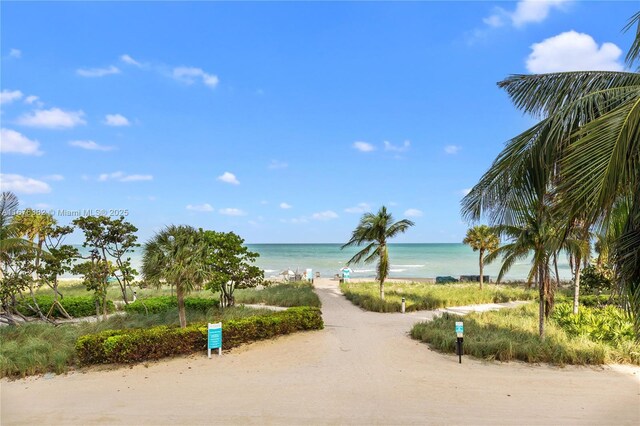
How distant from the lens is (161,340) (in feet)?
31.2

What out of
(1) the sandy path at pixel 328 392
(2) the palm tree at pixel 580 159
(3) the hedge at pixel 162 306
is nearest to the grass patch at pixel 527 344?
(1) the sandy path at pixel 328 392

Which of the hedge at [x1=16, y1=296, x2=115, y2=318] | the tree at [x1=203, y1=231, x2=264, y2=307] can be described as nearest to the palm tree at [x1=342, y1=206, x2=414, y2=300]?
the tree at [x1=203, y1=231, x2=264, y2=307]

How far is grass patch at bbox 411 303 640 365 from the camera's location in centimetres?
926

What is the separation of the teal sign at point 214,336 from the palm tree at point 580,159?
26.2ft

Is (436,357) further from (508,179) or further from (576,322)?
(508,179)

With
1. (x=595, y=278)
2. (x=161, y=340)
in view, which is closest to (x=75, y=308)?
(x=161, y=340)

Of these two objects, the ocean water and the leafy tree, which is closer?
the leafy tree

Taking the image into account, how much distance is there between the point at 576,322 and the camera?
1256 centimetres

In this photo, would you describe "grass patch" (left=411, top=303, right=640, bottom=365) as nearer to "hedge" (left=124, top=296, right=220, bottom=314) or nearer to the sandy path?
the sandy path

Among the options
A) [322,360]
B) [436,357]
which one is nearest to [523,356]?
[436,357]

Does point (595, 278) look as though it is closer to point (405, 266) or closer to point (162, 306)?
point (162, 306)

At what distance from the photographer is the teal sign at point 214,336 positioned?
9.86 metres

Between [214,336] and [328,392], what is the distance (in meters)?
4.12

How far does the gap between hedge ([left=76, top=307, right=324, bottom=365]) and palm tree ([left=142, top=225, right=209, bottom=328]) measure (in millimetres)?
1295
